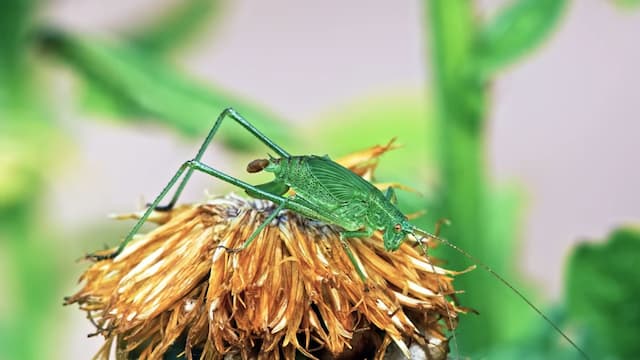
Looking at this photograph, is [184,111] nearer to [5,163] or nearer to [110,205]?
[5,163]

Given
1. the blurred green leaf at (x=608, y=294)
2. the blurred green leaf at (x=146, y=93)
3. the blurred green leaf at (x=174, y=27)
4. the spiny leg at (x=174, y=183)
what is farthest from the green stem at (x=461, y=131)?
the blurred green leaf at (x=174, y=27)

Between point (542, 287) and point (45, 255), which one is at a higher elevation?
point (542, 287)

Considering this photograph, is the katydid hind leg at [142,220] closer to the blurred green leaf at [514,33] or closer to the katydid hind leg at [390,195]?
the katydid hind leg at [390,195]

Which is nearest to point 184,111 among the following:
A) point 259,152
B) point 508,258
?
point 259,152

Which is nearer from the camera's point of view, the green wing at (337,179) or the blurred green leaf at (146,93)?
the green wing at (337,179)

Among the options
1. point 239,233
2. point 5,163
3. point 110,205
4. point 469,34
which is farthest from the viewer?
point 110,205
